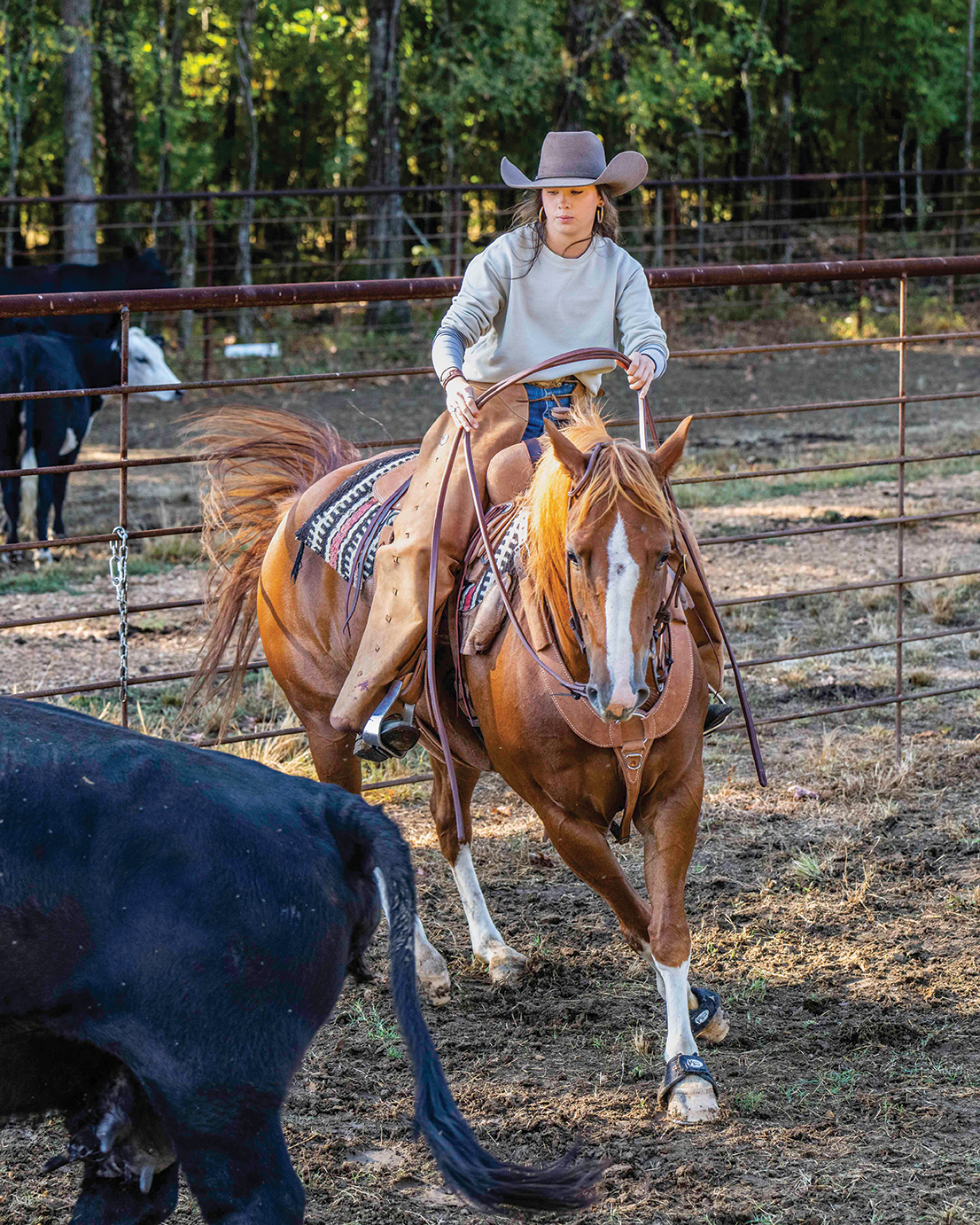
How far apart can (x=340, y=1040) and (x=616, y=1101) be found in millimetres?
798

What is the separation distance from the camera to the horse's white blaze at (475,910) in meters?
4.07

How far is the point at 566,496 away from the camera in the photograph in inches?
124

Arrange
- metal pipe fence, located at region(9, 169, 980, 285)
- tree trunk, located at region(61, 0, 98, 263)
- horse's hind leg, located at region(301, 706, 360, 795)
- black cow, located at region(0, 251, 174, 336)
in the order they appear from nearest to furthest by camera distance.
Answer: horse's hind leg, located at region(301, 706, 360, 795) → black cow, located at region(0, 251, 174, 336) → tree trunk, located at region(61, 0, 98, 263) → metal pipe fence, located at region(9, 169, 980, 285)

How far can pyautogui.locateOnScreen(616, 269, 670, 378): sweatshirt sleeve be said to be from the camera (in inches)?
143

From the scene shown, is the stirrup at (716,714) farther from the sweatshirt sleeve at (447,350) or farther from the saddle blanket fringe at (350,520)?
the sweatshirt sleeve at (447,350)

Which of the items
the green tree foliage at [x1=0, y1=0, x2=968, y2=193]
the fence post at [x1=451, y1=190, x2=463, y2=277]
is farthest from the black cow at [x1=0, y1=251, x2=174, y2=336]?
the green tree foliage at [x1=0, y1=0, x2=968, y2=193]

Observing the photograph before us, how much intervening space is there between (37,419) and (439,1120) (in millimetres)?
7951

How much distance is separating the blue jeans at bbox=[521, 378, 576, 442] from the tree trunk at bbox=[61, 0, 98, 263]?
44.3 feet

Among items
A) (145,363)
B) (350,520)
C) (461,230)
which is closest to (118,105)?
(461,230)

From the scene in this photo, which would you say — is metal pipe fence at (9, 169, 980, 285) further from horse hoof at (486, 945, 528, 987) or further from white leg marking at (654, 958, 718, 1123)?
white leg marking at (654, 958, 718, 1123)

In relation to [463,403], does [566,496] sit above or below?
below

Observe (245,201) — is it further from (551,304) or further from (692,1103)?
(692,1103)

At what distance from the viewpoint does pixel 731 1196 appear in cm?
284

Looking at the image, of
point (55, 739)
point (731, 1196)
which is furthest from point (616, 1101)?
point (55, 739)
